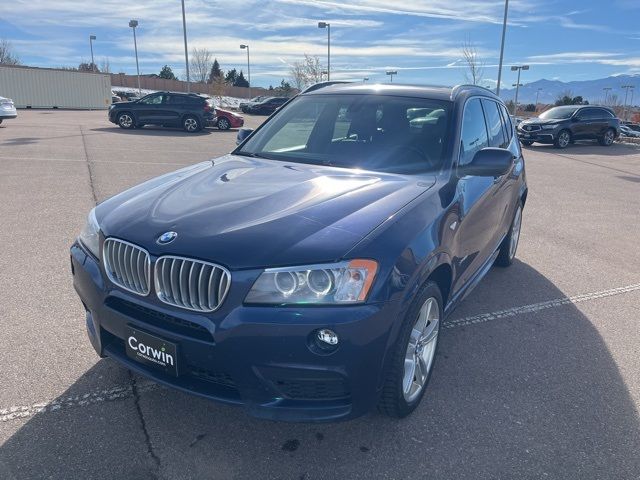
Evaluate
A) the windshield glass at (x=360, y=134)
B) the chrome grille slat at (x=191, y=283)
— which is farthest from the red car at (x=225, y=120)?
the chrome grille slat at (x=191, y=283)

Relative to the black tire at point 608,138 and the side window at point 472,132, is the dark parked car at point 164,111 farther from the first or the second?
the side window at point 472,132

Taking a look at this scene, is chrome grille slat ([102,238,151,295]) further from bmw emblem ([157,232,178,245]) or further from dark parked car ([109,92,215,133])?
dark parked car ([109,92,215,133])

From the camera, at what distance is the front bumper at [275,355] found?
226 cm

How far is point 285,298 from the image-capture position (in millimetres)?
2283

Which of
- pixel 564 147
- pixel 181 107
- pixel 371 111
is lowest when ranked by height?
pixel 564 147

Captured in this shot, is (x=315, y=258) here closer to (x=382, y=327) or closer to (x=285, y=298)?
(x=285, y=298)

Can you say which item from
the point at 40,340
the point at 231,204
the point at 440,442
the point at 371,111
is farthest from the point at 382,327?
the point at 40,340

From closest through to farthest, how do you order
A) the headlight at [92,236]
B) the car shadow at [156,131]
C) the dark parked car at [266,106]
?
the headlight at [92,236]
the car shadow at [156,131]
the dark parked car at [266,106]

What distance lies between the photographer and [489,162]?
3.46 meters

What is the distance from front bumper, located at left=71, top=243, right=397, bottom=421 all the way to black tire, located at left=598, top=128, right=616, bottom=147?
77.6 feet

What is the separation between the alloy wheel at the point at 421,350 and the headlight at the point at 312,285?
58cm

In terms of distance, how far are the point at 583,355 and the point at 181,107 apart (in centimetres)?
2117

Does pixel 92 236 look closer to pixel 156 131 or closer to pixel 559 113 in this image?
pixel 156 131

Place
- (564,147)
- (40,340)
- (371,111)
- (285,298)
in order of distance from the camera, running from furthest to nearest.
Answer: (564,147), (371,111), (40,340), (285,298)
